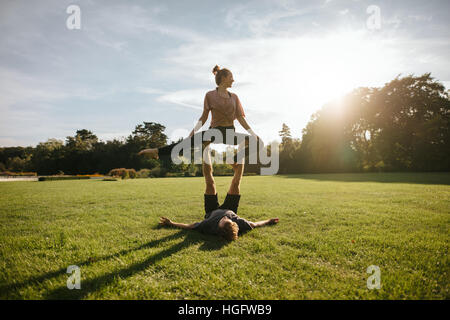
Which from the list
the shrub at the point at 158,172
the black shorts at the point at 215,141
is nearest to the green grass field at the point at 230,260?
the black shorts at the point at 215,141

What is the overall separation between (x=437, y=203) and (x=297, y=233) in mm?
5291

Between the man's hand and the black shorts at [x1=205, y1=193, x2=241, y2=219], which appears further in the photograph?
the black shorts at [x1=205, y1=193, x2=241, y2=219]

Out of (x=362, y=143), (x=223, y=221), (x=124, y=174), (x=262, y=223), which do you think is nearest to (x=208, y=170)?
(x=223, y=221)

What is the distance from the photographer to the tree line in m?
28.8

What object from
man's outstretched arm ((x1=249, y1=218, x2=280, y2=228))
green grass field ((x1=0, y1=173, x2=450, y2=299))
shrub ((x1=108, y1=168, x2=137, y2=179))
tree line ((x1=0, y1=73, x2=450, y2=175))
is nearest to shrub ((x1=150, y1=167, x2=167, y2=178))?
tree line ((x1=0, y1=73, x2=450, y2=175))

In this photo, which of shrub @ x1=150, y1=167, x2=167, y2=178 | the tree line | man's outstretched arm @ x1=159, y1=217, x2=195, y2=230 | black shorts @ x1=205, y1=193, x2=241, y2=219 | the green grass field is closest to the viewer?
the green grass field

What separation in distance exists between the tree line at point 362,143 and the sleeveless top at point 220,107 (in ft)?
86.8

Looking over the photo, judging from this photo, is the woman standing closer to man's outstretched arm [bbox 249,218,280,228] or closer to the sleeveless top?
the sleeveless top

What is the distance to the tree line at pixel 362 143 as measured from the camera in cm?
2875

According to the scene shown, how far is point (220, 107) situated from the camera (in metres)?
3.94

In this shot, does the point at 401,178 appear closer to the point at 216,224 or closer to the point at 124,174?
the point at 216,224

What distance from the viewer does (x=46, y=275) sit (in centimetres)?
207

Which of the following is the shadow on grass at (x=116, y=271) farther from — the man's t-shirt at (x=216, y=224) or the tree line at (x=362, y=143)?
the tree line at (x=362, y=143)

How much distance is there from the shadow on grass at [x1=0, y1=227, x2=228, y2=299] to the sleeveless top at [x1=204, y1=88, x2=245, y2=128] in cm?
210
